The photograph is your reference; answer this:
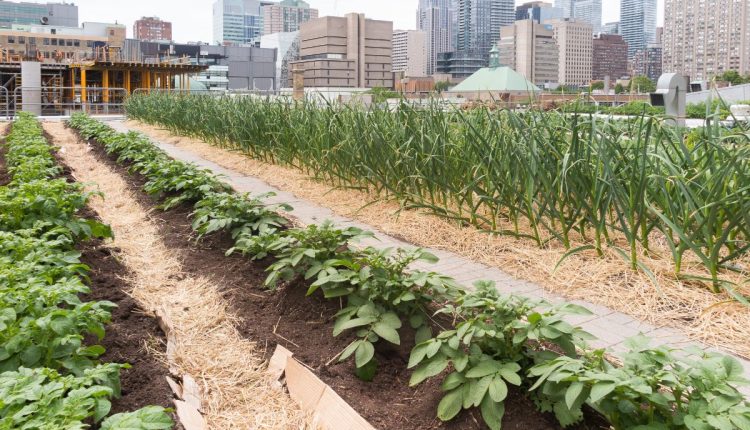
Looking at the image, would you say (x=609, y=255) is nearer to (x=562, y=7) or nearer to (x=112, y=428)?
(x=112, y=428)

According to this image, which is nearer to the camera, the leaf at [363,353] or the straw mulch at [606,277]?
the leaf at [363,353]

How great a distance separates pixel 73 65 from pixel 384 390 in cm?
4344

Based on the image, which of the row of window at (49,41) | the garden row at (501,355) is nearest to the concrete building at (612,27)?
the row of window at (49,41)

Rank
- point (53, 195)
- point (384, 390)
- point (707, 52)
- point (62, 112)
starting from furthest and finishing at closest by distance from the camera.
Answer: point (707, 52) < point (62, 112) < point (53, 195) < point (384, 390)

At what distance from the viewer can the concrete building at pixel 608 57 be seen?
54366 millimetres

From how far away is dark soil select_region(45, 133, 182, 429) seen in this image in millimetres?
2076

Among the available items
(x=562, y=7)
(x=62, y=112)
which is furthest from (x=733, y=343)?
(x=562, y=7)

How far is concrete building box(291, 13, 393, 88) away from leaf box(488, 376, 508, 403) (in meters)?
37.3

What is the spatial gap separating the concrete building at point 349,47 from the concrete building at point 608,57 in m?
17.7

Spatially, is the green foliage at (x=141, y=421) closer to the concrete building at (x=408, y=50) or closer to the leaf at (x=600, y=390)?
the leaf at (x=600, y=390)

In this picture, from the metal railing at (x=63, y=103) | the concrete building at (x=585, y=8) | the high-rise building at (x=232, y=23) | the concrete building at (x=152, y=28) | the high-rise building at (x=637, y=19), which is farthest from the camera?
the high-rise building at (x=232, y=23)

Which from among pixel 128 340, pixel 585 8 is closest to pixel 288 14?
pixel 585 8

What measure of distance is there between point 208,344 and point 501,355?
1.33m

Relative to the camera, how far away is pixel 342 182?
6371 millimetres
